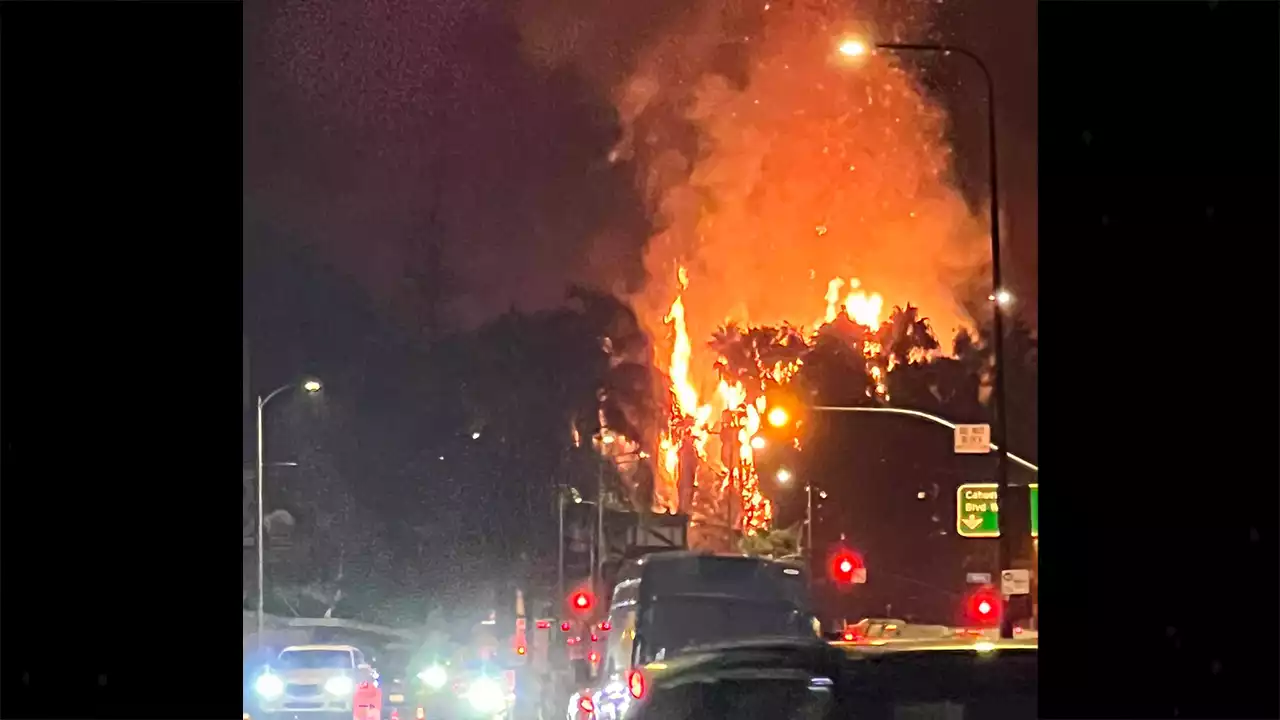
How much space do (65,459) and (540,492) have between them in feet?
67.7

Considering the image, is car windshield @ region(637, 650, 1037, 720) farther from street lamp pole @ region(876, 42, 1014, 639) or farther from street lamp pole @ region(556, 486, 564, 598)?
street lamp pole @ region(556, 486, 564, 598)

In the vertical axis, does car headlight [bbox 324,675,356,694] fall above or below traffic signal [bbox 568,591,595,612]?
below

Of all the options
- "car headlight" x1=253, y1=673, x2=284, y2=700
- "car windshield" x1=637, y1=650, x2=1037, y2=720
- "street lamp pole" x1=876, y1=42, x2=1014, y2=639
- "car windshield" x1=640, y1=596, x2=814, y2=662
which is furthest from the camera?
"car windshield" x1=640, y1=596, x2=814, y2=662

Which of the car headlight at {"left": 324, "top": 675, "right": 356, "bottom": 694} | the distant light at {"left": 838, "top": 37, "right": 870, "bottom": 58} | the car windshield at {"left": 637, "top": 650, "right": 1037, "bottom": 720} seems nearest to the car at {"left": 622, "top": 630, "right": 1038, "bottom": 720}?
the car windshield at {"left": 637, "top": 650, "right": 1037, "bottom": 720}

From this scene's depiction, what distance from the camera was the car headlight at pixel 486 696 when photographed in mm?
10930

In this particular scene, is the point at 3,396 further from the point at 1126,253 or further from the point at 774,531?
the point at 774,531

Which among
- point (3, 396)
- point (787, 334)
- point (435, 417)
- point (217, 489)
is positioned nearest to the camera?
point (3, 396)

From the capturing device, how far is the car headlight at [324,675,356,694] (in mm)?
10617

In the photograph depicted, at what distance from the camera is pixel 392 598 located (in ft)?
59.5

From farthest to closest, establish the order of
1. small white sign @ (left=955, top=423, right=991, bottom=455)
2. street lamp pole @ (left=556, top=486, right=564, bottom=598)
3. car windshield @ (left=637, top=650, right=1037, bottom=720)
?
street lamp pole @ (left=556, top=486, right=564, bottom=598), small white sign @ (left=955, top=423, right=991, bottom=455), car windshield @ (left=637, top=650, right=1037, bottom=720)

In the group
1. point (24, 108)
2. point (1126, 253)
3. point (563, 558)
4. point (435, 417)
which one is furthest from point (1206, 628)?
point (435, 417)

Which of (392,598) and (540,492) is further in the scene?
(540,492)

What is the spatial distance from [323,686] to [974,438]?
5.26 m

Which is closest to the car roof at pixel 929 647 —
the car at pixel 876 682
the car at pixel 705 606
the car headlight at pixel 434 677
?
the car at pixel 876 682
